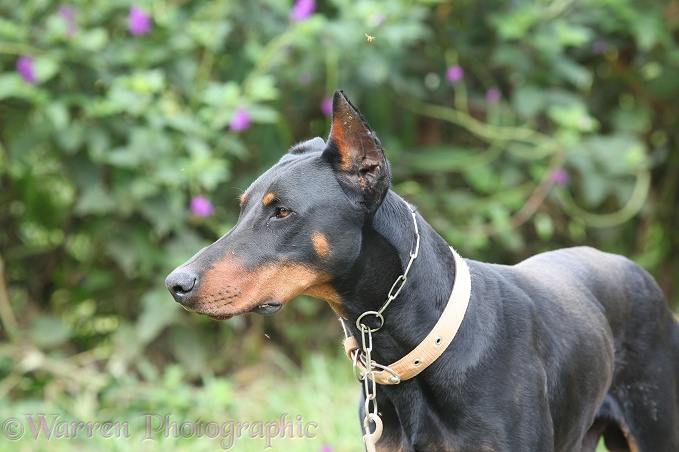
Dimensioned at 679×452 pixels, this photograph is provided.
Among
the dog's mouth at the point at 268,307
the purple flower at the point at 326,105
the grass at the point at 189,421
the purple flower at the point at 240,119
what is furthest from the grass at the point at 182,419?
the dog's mouth at the point at 268,307

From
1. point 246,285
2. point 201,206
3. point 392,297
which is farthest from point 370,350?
point 201,206

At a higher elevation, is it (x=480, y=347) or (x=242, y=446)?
(x=480, y=347)

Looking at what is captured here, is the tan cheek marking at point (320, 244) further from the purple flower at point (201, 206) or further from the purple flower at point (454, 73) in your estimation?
the purple flower at point (454, 73)

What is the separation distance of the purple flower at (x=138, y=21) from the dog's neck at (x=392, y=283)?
2.82 metres

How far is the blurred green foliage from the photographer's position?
218 inches

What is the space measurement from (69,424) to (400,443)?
2.81 m

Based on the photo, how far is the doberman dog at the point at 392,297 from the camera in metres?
2.99

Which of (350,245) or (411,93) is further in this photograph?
(411,93)

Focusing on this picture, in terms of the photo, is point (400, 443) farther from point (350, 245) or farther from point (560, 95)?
point (560, 95)

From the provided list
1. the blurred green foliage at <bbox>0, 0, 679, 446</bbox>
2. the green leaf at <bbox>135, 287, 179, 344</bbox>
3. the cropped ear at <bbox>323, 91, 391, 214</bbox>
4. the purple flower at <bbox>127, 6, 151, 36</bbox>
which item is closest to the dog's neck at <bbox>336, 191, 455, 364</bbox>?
the cropped ear at <bbox>323, 91, 391, 214</bbox>

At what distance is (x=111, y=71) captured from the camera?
5.70m

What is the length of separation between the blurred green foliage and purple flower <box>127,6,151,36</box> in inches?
5.8

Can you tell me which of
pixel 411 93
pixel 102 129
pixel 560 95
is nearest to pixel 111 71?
pixel 102 129

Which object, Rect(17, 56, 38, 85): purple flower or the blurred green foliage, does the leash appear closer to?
the blurred green foliage
